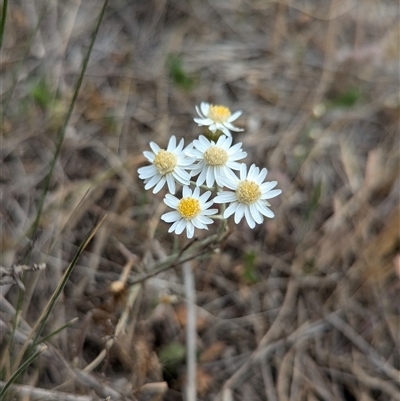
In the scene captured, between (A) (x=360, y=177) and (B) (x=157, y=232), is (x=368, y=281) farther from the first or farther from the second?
(B) (x=157, y=232)

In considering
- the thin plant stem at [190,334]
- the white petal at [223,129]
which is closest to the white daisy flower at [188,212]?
the white petal at [223,129]

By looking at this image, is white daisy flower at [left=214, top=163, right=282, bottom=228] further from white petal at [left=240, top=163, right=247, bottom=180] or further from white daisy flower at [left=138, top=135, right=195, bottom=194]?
white daisy flower at [left=138, top=135, right=195, bottom=194]

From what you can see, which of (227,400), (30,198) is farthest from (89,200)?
(227,400)

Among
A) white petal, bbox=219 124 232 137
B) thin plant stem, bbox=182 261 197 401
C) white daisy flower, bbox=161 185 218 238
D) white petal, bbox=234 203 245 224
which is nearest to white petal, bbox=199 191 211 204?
white daisy flower, bbox=161 185 218 238

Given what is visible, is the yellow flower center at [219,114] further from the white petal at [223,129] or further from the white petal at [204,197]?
the white petal at [204,197]

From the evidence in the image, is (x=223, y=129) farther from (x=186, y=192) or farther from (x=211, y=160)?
(x=186, y=192)
